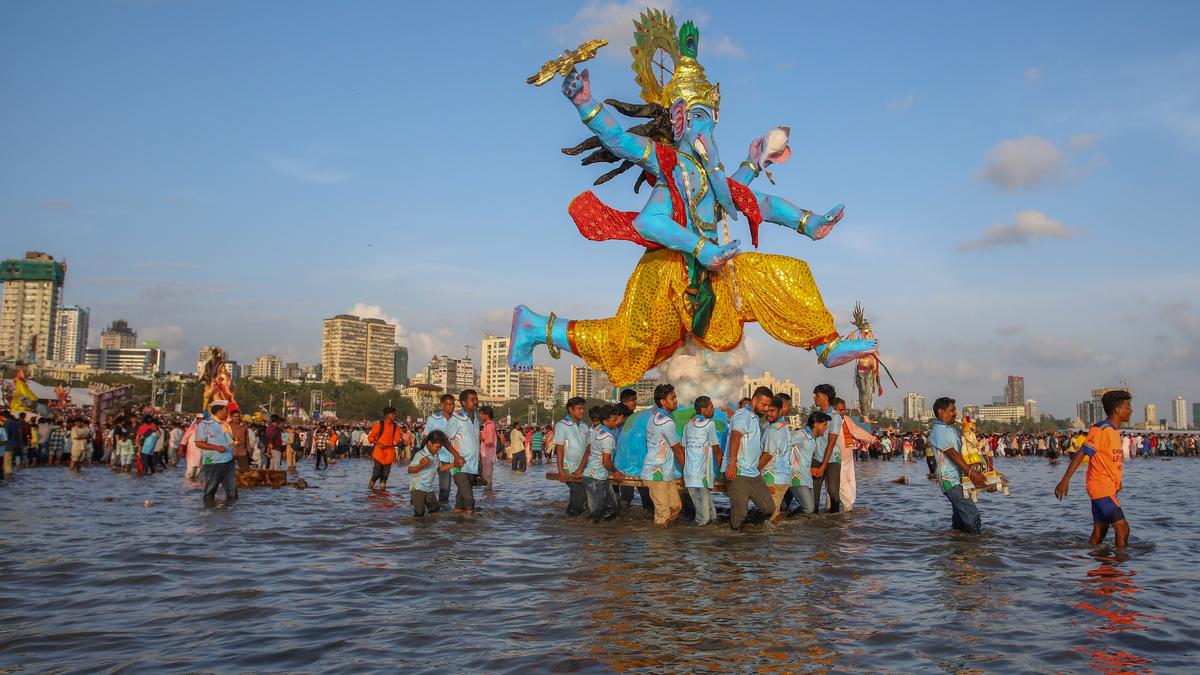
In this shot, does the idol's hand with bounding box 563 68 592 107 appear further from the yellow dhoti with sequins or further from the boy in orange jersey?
the boy in orange jersey

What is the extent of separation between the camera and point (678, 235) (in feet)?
33.1

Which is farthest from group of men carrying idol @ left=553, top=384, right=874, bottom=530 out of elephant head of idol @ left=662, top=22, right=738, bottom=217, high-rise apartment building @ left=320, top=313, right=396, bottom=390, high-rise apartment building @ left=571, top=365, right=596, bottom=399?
high-rise apartment building @ left=320, top=313, right=396, bottom=390

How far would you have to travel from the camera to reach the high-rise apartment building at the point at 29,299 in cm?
16344

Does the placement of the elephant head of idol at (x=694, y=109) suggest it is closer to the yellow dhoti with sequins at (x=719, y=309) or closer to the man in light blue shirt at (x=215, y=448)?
the yellow dhoti with sequins at (x=719, y=309)

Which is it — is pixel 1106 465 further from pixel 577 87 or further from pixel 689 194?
pixel 577 87

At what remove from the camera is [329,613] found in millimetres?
5438

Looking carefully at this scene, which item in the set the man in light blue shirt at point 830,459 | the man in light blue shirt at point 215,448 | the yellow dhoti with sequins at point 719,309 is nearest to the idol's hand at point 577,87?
the yellow dhoti with sequins at point 719,309

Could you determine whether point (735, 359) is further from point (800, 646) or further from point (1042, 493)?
point (1042, 493)

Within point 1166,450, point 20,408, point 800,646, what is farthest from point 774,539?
point 1166,450

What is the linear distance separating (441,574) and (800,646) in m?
3.04

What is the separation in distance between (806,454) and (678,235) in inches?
117

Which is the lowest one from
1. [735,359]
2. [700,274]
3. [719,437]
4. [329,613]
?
[329,613]

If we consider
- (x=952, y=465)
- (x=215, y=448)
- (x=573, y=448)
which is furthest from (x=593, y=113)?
(x=215, y=448)

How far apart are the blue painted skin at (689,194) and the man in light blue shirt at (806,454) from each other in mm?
735
